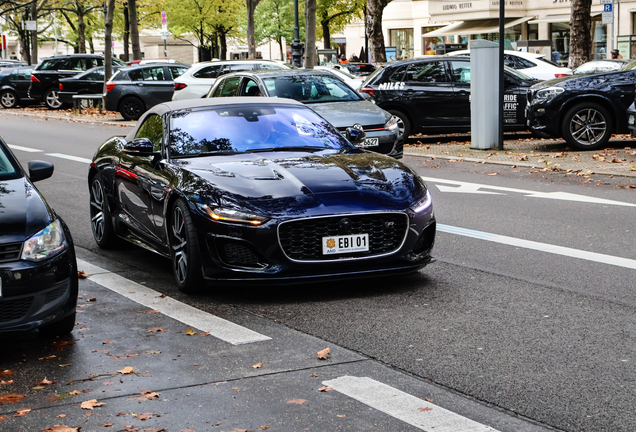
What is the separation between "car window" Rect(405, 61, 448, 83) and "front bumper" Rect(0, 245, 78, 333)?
14.0 meters

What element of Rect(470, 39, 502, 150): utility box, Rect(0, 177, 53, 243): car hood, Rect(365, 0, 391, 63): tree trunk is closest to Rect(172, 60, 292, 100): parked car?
Rect(470, 39, 502, 150): utility box

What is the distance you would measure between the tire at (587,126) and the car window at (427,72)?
3209mm

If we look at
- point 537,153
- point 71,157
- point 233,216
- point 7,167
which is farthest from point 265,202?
point 71,157

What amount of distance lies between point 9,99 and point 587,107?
90.9ft

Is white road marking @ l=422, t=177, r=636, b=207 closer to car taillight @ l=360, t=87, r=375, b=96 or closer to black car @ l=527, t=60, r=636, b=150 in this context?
black car @ l=527, t=60, r=636, b=150

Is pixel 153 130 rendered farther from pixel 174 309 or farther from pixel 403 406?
pixel 403 406

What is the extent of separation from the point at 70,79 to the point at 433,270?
94.7 ft

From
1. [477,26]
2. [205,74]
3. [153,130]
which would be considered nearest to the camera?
[153,130]

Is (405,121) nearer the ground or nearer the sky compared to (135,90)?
nearer the ground

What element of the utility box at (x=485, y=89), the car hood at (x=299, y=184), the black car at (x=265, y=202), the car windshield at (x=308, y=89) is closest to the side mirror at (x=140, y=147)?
the black car at (x=265, y=202)

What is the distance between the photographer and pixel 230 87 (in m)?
16.1

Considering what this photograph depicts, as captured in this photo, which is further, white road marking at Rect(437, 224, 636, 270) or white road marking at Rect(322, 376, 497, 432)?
white road marking at Rect(437, 224, 636, 270)

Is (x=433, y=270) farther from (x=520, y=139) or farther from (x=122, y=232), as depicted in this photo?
(x=520, y=139)

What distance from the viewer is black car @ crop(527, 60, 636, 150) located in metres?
16.1
